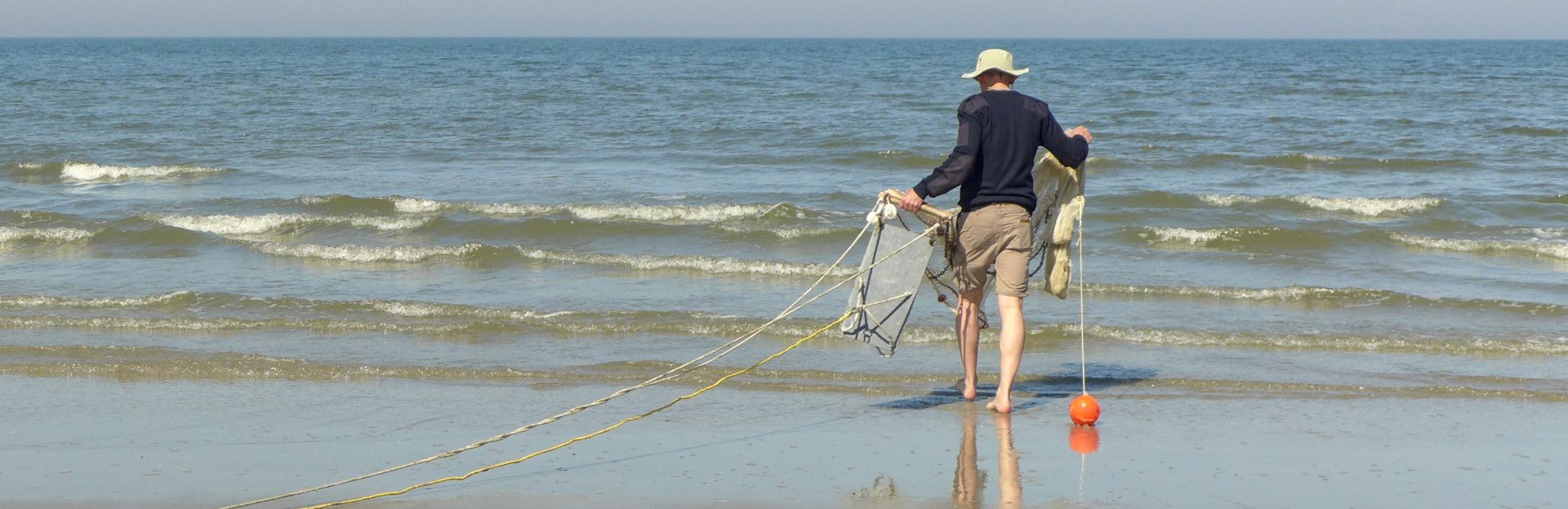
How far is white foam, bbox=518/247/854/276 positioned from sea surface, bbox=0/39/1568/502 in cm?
4

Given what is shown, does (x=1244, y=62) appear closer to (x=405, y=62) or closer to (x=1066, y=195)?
(x=405, y=62)

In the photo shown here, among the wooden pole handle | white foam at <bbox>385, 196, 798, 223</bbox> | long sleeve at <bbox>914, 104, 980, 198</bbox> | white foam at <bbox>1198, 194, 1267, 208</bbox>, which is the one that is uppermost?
long sleeve at <bbox>914, 104, 980, 198</bbox>

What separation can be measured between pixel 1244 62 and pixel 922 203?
57196mm

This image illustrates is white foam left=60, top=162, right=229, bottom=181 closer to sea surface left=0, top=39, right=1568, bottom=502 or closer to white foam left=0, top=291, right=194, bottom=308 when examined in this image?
sea surface left=0, top=39, right=1568, bottom=502

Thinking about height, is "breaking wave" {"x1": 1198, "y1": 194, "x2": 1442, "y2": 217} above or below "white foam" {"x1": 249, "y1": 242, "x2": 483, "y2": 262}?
below

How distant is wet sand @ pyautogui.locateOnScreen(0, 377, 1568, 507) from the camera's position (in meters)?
4.91

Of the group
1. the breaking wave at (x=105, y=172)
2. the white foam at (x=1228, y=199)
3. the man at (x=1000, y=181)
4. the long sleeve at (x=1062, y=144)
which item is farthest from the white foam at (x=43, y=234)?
the white foam at (x=1228, y=199)

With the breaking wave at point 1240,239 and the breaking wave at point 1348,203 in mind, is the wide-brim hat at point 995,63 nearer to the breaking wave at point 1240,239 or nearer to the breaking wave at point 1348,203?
the breaking wave at point 1240,239

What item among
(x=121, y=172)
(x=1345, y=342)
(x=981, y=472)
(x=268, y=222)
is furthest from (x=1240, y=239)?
(x=121, y=172)

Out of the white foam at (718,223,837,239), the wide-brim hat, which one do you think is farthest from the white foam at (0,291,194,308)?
the wide-brim hat

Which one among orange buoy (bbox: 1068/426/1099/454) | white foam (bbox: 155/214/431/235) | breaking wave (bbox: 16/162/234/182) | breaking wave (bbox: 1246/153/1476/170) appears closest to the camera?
orange buoy (bbox: 1068/426/1099/454)

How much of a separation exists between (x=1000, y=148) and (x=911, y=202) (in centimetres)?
42

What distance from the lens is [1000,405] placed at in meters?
6.12

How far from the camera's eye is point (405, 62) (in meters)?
60.1
